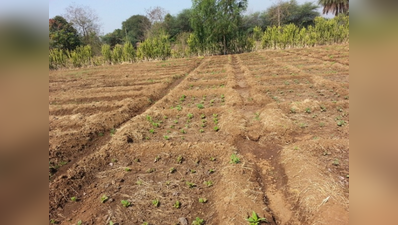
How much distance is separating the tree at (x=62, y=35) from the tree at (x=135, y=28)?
Answer: 59.9 feet

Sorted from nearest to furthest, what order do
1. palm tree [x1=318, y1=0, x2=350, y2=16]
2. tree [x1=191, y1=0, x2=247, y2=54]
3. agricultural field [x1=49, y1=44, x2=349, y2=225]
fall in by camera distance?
agricultural field [x1=49, y1=44, x2=349, y2=225] → tree [x1=191, y1=0, x2=247, y2=54] → palm tree [x1=318, y1=0, x2=350, y2=16]

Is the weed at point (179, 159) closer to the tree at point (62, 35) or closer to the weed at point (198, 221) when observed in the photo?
the weed at point (198, 221)

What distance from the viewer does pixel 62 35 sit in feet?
105

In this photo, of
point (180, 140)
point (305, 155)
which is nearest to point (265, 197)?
point (305, 155)

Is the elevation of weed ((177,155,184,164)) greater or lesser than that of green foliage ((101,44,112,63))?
lesser

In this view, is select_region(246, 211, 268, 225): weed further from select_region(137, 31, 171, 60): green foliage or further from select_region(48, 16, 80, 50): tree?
select_region(48, 16, 80, 50): tree

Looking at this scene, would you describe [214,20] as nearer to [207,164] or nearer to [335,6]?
[207,164]

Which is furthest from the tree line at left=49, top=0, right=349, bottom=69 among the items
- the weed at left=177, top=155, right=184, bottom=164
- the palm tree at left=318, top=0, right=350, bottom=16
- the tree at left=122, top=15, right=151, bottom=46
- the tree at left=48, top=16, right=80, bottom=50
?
the weed at left=177, top=155, right=184, bottom=164

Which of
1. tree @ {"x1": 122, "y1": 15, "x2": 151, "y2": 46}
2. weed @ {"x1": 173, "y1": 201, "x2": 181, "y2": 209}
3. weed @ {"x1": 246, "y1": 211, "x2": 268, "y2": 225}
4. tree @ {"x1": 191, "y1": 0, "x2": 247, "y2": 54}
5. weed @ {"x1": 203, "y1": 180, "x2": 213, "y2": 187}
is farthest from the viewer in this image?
tree @ {"x1": 122, "y1": 15, "x2": 151, "y2": 46}

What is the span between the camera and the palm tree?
43.5 meters

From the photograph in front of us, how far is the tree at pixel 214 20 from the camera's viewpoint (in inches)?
1112

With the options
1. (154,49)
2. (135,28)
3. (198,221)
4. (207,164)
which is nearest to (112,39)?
(135,28)

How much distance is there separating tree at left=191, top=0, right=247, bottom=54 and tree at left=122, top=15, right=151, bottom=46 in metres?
24.2
